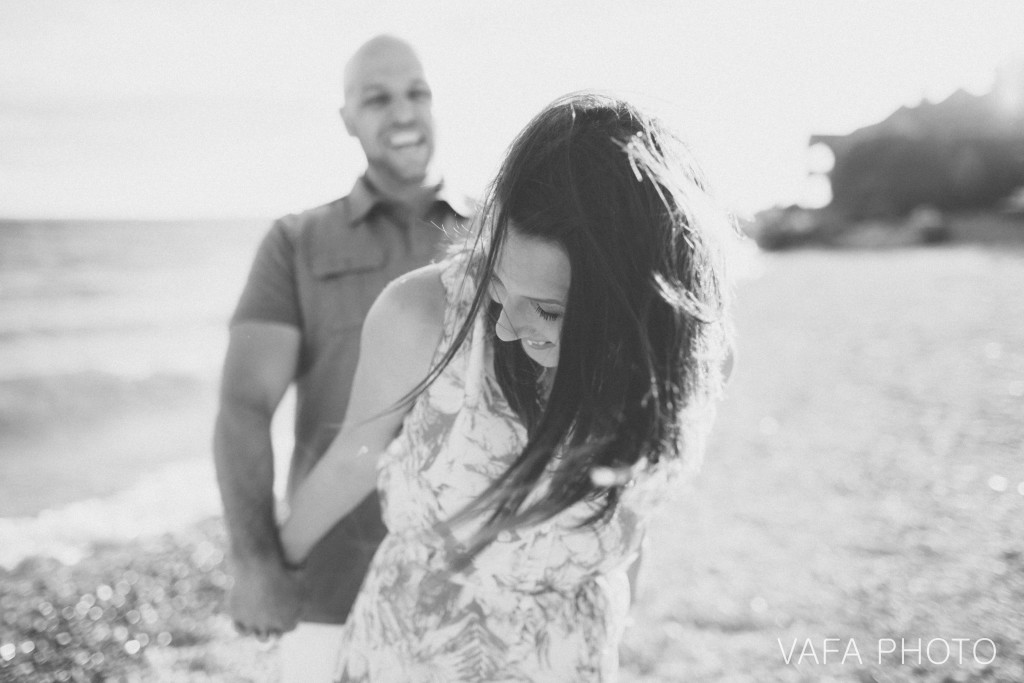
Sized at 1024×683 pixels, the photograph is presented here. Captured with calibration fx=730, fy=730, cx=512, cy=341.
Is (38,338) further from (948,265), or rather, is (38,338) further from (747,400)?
(948,265)

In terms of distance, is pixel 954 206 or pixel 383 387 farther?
pixel 954 206

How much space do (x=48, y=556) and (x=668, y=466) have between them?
15.7 ft

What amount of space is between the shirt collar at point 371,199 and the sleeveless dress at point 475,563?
0.90 metres

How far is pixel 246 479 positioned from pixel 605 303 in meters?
1.42

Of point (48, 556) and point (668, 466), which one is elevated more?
point (668, 466)

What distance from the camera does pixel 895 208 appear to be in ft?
111

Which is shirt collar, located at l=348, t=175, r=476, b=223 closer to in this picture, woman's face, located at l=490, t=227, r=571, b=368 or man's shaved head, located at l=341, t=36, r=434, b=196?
man's shaved head, located at l=341, t=36, r=434, b=196

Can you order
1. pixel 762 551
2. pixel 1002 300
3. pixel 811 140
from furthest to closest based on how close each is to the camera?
pixel 811 140
pixel 1002 300
pixel 762 551

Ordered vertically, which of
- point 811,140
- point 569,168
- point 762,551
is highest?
point 811,140

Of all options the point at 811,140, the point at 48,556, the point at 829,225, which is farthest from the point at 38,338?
the point at 811,140

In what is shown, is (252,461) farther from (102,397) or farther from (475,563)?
(102,397)

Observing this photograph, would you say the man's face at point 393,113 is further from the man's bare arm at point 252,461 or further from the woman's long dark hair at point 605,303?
the woman's long dark hair at point 605,303

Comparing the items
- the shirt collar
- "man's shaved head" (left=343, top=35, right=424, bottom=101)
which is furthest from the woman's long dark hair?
"man's shaved head" (left=343, top=35, right=424, bottom=101)

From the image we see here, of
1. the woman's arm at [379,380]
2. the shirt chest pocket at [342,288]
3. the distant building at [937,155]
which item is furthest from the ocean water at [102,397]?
the distant building at [937,155]
